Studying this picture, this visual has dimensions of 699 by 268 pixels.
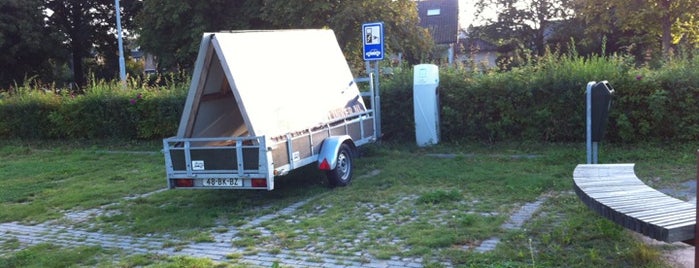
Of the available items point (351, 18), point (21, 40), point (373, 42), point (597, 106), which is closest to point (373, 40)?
point (373, 42)

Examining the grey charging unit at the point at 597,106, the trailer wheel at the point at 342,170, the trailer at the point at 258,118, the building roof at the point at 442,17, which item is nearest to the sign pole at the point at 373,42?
the trailer at the point at 258,118

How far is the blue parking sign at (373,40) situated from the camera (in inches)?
498

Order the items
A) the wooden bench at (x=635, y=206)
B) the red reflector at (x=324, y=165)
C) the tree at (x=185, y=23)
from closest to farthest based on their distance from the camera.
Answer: the wooden bench at (x=635, y=206), the red reflector at (x=324, y=165), the tree at (x=185, y=23)

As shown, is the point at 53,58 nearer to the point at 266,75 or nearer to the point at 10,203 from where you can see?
the point at 10,203

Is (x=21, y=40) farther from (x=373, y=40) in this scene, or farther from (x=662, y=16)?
(x=662, y=16)

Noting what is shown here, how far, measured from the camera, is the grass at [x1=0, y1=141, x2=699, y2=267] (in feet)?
18.8

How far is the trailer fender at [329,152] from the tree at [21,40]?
3180 centimetres

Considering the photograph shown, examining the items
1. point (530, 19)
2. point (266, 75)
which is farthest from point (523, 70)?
point (530, 19)

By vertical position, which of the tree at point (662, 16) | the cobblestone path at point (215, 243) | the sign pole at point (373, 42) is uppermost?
the tree at point (662, 16)

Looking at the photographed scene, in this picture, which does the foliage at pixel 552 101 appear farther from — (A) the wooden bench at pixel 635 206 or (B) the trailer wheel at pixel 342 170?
(A) the wooden bench at pixel 635 206

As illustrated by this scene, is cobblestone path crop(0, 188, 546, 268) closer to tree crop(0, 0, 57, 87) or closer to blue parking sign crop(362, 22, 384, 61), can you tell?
blue parking sign crop(362, 22, 384, 61)

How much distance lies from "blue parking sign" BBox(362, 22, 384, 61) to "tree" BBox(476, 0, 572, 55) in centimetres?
2966

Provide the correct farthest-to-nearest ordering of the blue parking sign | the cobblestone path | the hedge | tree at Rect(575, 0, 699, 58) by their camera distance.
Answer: tree at Rect(575, 0, 699, 58) < the blue parking sign < the hedge < the cobblestone path

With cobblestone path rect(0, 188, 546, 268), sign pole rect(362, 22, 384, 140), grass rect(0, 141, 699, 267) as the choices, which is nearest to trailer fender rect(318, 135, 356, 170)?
grass rect(0, 141, 699, 267)
